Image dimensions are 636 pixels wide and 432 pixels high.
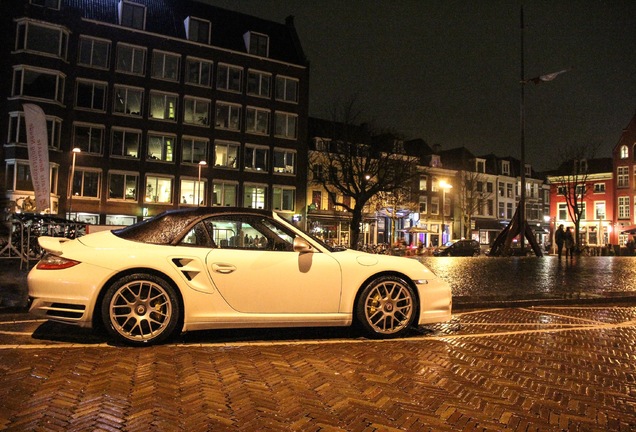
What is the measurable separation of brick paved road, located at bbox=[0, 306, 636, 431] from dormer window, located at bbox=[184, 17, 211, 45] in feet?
138

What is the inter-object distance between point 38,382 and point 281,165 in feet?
143

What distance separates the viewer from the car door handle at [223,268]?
469 centimetres

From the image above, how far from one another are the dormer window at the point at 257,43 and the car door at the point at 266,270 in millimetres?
44147

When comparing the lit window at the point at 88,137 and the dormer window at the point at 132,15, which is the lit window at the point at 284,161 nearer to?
the lit window at the point at 88,137

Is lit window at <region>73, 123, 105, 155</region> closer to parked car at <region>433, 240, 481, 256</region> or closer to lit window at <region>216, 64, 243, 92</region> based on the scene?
lit window at <region>216, 64, 243, 92</region>

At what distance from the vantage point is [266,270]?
15.7 feet

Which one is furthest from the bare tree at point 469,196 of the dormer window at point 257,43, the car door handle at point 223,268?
the car door handle at point 223,268

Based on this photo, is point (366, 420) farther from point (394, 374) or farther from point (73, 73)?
point (73, 73)

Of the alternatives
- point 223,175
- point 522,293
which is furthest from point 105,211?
point 522,293

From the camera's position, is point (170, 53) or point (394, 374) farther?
point (170, 53)

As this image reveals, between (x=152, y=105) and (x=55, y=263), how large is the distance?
39.2 m

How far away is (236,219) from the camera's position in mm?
5129

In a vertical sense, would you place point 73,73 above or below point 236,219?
above

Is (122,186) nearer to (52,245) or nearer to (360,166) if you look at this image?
(360,166)
